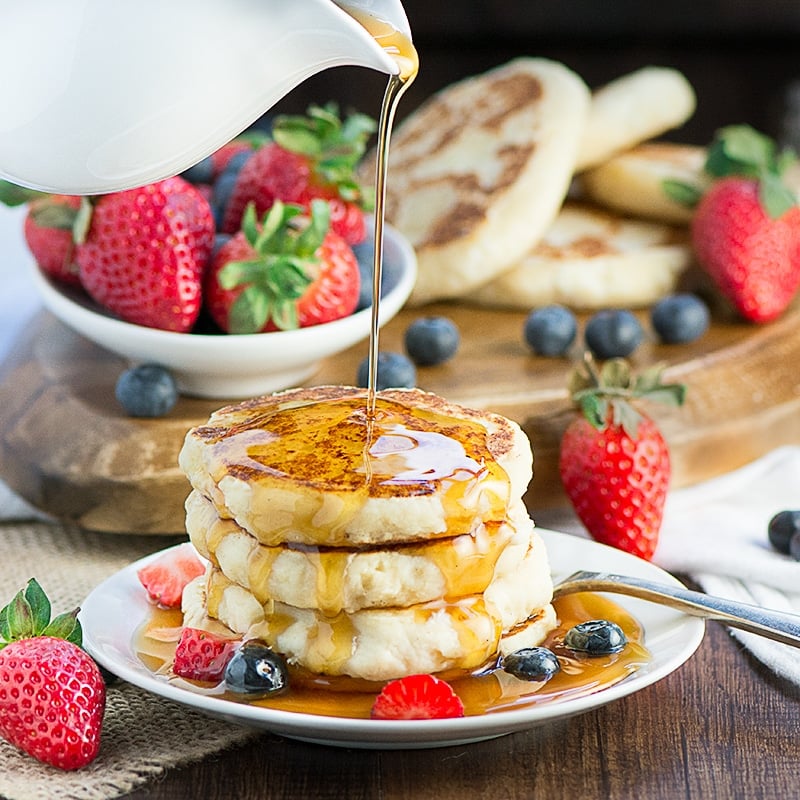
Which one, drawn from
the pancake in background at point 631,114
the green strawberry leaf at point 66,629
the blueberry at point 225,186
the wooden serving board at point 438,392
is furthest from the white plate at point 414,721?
the pancake in background at point 631,114

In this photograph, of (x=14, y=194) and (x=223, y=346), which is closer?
(x=223, y=346)

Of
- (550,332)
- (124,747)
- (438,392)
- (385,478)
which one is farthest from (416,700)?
(550,332)

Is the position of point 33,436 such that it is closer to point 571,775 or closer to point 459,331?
point 459,331

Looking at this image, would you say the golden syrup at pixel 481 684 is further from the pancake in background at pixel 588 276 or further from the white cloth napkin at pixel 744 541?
the pancake in background at pixel 588 276

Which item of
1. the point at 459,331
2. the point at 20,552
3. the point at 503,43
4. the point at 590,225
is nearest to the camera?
the point at 20,552

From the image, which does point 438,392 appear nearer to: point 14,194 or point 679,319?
point 679,319

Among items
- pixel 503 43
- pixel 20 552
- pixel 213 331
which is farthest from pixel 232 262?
pixel 503 43
